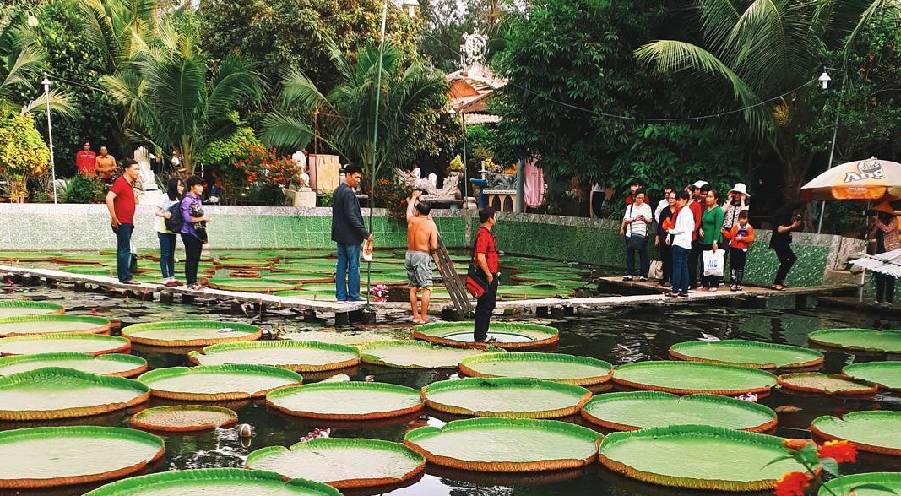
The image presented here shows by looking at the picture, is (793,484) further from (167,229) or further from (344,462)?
(167,229)

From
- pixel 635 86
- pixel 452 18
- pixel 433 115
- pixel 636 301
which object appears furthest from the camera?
pixel 452 18

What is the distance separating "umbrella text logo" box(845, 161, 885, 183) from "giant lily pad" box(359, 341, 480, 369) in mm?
6141

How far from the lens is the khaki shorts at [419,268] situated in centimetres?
1014

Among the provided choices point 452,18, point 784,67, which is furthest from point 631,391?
point 452,18

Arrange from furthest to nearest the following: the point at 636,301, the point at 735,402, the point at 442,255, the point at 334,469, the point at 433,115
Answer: the point at 433,115 → the point at 636,301 → the point at 442,255 → the point at 735,402 → the point at 334,469

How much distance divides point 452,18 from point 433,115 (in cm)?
2710

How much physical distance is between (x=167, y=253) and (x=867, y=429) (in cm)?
905

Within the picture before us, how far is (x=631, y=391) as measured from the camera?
23.7ft

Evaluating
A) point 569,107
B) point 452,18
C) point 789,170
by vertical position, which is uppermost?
point 452,18

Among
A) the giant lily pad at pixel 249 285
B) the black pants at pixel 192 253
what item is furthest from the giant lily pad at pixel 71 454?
the giant lily pad at pixel 249 285

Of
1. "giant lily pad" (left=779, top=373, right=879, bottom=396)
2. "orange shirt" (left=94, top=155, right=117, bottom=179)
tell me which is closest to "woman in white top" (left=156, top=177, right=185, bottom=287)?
A: "giant lily pad" (left=779, top=373, right=879, bottom=396)

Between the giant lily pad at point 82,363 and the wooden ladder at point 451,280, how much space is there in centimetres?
362

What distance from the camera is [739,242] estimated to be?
13.4 m

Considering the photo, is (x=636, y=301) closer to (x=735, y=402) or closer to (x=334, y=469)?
(x=735, y=402)
